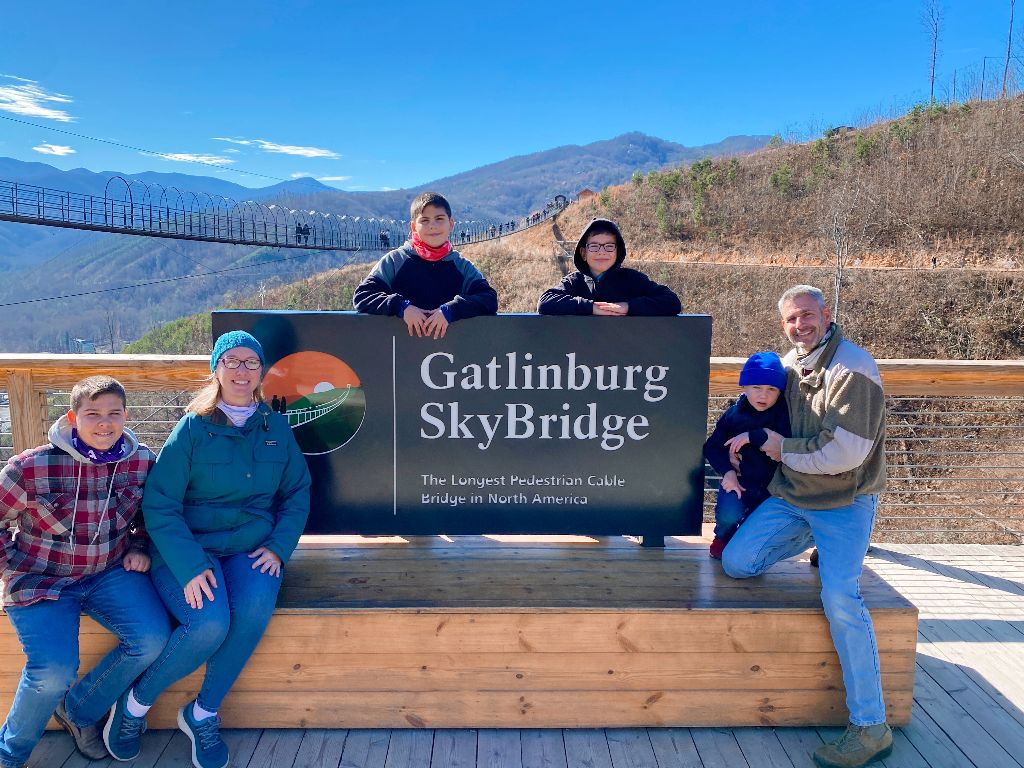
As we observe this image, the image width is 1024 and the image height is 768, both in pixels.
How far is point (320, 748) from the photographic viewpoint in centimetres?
232

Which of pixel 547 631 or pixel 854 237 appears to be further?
pixel 854 237

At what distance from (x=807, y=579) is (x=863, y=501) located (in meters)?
0.38

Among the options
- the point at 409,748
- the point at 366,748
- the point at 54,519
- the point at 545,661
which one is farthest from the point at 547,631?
the point at 54,519

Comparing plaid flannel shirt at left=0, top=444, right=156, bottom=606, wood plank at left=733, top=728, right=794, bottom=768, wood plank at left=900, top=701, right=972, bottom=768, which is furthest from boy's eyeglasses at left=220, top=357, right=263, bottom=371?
wood plank at left=900, top=701, right=972, bottom=768

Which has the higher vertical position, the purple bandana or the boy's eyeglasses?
the boy's eyeglasses

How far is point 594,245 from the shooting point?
112 inches

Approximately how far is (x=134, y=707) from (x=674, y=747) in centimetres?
175

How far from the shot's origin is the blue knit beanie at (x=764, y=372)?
263 centimetres

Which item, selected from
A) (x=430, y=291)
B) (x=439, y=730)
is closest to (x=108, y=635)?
(x=439, y=730)

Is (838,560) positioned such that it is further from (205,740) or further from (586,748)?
(205,740)

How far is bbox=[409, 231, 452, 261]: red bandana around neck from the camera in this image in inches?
110

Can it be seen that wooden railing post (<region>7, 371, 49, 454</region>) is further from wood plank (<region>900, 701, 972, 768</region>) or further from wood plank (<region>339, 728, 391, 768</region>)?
wood plank (<region>900, 701, 972, 768</region>)

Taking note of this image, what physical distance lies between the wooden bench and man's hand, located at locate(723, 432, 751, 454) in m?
0.54

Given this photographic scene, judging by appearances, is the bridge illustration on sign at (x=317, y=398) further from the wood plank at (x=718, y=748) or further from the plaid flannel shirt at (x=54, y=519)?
the wood plank at (x=718, y=748)
